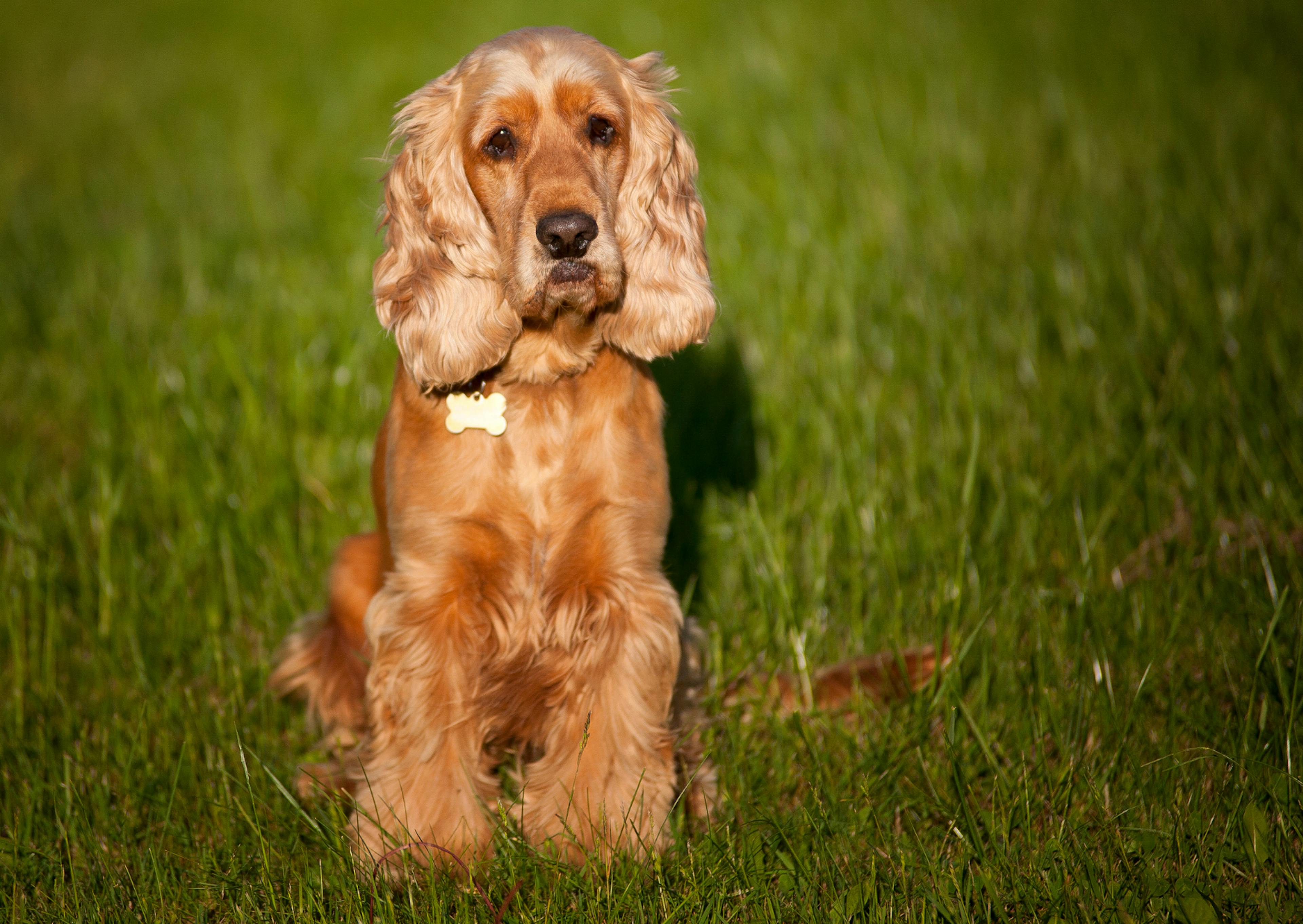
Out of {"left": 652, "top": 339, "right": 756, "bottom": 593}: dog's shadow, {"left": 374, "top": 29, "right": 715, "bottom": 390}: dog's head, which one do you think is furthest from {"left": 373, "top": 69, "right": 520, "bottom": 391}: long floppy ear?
{"left": 652, "top": 339, "right": 756, "bottom": 593}: dog's shadow

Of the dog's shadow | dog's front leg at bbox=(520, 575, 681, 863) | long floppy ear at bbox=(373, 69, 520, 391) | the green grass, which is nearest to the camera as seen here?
the green grass

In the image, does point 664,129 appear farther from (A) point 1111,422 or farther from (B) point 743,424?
(A) point 1111,422

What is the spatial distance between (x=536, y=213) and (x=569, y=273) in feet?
0.48

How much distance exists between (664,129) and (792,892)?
1777mm

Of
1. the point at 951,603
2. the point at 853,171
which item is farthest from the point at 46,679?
the point at 853,171

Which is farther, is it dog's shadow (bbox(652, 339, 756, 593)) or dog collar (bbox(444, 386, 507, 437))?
dog's shadow (bbox(652, 339, 756, 593))

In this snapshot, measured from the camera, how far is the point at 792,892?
2240mm

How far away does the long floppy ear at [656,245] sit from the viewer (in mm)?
2652

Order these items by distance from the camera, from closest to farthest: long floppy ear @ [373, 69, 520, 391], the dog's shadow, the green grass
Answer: the green grass → long floppy ear @ [373, 69, 520, 391] → the dog's shadow

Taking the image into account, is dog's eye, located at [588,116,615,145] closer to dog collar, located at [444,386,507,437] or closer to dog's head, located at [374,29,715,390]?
dog's head, located at [374,29,715,390]

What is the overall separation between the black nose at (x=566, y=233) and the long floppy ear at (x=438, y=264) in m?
0.22

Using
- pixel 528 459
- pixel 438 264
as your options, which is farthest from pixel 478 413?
pixel 438 264

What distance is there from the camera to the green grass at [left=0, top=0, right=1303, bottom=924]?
2.36m

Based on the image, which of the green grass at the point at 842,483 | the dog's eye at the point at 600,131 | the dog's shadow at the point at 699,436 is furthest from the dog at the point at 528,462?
the dog's shadow at the point at 699,436
